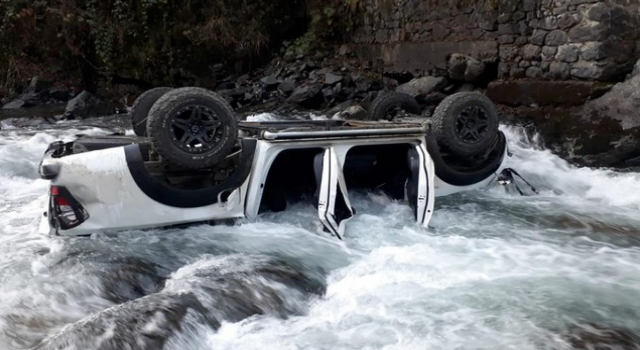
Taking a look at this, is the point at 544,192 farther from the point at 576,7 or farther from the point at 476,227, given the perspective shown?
the point at 576,7

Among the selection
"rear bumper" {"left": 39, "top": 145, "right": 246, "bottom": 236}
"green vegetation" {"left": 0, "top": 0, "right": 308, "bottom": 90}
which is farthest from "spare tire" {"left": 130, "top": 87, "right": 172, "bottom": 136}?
"green vegetation" {"left": 0, "top": 0, "right": 308, "bottom": 90}

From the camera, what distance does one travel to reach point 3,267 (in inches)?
189

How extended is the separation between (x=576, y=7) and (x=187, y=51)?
32.4 feet

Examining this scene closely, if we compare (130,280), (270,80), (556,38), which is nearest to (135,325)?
(130,280)

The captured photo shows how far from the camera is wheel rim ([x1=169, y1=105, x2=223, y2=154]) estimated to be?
16.7 ft

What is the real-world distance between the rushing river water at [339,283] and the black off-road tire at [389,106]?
1.96m

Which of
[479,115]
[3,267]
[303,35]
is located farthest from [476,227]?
[303,35]

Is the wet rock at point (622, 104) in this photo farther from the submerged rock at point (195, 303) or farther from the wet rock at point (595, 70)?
the submerged rock at point (195, 303)

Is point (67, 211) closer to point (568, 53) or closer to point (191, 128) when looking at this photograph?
point (191, 128)

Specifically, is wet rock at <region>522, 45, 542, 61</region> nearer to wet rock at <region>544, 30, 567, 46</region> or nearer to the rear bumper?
wet rock at <region>544, 30, 567, 46</region>

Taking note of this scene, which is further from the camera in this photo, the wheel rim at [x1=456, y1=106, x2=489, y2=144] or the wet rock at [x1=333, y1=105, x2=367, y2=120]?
the wet rock at [x1=333, y1=105, x2=367, y2=120]

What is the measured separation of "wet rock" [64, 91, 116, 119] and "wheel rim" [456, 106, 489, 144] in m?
9.51

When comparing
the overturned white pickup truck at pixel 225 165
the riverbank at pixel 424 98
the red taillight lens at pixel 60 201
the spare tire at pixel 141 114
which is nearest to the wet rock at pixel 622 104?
the riverbank at pixel 424 98

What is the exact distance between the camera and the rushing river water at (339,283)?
375 cm
